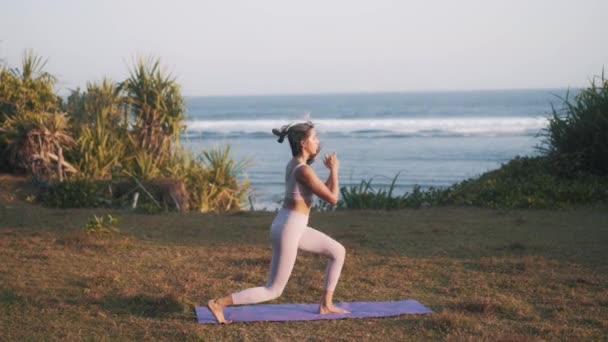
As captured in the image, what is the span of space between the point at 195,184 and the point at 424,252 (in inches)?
264

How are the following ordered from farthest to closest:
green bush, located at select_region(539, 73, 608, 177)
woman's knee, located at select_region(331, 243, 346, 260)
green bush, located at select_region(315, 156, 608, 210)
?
green bush, located at select_region(539, 73, 608, 177), green bush, located at select_region(315, 156, 608, 210), woman's knee, located at select_region(331, 243, 346, 260)

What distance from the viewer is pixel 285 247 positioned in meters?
5.72

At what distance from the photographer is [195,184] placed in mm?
14711

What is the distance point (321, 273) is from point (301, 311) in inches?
63.1

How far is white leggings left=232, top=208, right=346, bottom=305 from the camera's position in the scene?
225 inches

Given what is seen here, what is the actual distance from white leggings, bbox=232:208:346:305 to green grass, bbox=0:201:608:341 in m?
0.25

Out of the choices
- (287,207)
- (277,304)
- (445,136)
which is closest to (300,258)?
(277,304)

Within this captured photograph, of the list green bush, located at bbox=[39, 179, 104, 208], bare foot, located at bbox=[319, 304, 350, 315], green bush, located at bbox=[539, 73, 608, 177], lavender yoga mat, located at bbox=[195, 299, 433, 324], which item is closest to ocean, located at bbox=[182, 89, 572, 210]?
green bush, located at bbox=[539, 73, 608, 177]

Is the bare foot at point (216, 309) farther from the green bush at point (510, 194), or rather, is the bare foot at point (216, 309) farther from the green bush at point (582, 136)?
the green bush at point (582, 136)

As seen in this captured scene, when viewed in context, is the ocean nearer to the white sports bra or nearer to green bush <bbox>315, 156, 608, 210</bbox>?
green bush <bbox>315, 156, 608, 210</bbox>

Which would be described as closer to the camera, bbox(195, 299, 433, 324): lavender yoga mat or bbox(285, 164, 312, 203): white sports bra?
bbox(285, 164, 312, 203): white sports bra

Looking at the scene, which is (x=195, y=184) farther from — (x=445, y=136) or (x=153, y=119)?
(x=445, y=136)

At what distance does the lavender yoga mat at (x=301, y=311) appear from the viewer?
19.7 ft

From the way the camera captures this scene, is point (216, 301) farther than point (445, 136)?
No
